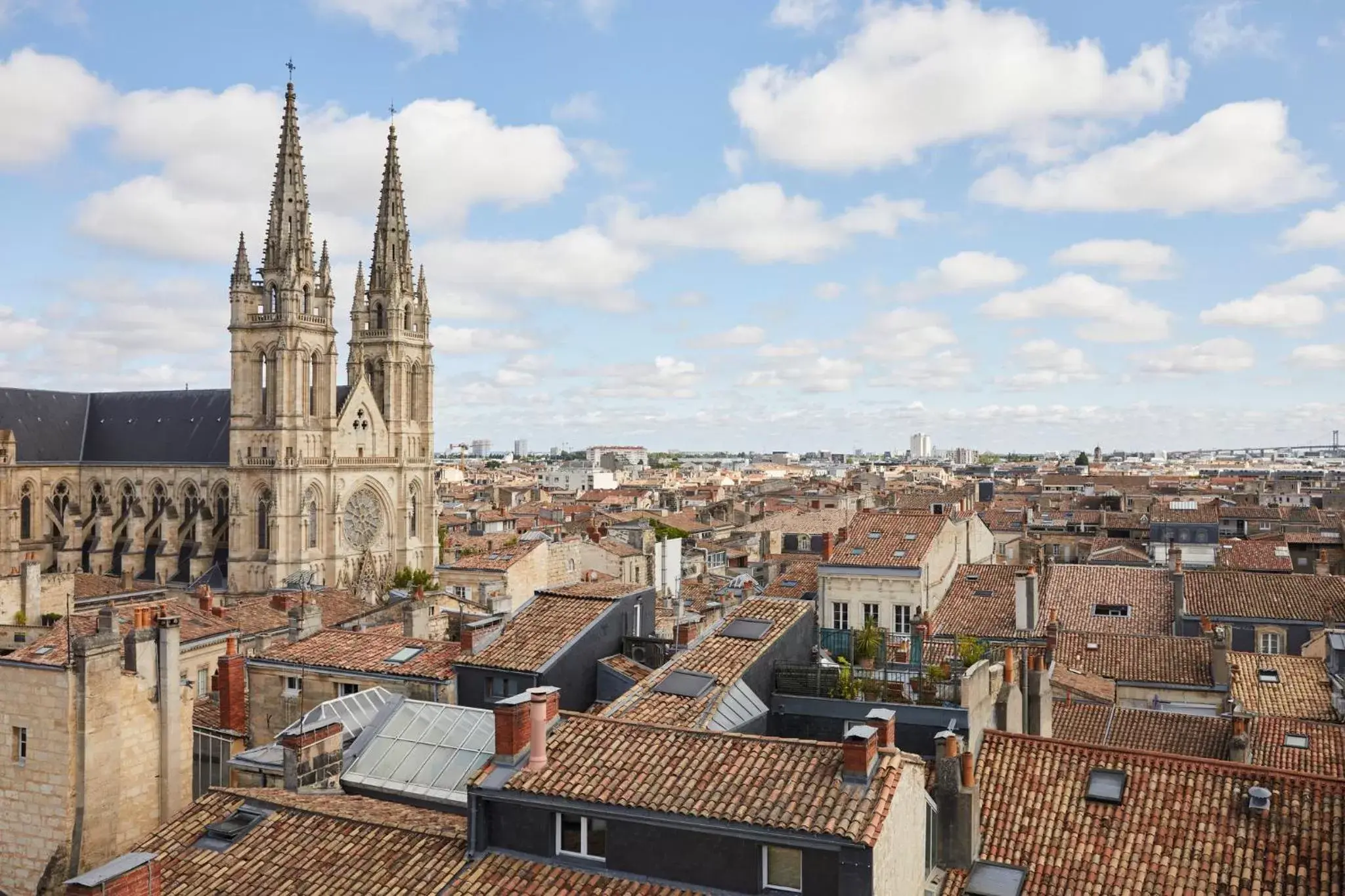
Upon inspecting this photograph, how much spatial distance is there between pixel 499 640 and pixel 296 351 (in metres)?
63.0

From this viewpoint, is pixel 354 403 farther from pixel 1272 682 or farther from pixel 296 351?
pixel 1272 682

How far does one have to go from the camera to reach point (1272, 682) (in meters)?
35.5

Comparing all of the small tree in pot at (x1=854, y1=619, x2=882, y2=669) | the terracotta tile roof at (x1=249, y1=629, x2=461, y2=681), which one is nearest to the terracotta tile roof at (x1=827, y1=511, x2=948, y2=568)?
the small tree in pot at (x1=854, y1=619, x2=882, y2=669)

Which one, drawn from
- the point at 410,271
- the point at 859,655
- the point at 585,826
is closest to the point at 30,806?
the point at 585,826

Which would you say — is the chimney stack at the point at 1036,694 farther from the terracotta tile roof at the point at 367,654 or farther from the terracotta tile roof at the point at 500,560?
the terracotta tile roof at the point at 500,560

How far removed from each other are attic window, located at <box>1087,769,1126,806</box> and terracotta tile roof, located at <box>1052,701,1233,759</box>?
290 inches

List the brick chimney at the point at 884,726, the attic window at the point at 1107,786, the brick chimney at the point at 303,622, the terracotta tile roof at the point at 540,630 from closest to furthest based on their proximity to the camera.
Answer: the brick chimney at the point at 884,726 → the attic window at the point at 1107,786 → the terracotta tile roof at the point at 540,630 → the brick chimney at the point at 303,622

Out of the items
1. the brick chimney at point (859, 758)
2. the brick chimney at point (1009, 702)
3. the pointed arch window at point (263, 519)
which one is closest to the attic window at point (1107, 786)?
the brick chimney at point (1009, 702)

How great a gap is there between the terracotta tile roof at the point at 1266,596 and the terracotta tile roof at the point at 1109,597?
3.84ft

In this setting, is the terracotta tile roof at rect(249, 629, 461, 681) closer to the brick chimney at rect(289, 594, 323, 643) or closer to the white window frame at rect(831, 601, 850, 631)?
the brick chimney at rect(289, 594, 323, 643)

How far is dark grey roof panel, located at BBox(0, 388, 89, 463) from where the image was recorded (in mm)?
92250

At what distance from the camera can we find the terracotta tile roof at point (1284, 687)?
32.9 metres

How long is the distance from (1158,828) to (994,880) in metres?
3.10

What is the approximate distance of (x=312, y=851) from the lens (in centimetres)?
1795
